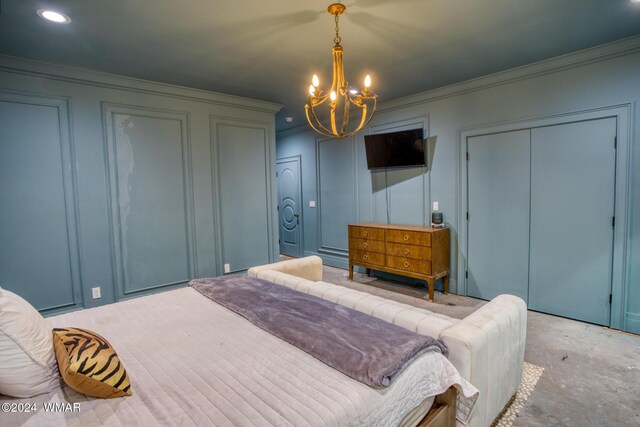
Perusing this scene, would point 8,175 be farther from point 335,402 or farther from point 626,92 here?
point 626,92

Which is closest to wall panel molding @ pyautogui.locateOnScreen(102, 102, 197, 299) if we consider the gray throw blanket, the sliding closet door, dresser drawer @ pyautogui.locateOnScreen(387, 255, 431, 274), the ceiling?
the ceiling

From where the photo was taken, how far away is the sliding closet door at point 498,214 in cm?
333

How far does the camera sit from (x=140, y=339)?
1557mm

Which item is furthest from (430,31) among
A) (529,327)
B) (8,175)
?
(8,175)

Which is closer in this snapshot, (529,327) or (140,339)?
(140,339)

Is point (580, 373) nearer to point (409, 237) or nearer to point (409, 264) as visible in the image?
point (409, 264)

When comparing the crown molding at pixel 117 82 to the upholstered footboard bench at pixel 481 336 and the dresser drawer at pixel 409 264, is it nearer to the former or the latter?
the dresser drawer at pixel 409 264

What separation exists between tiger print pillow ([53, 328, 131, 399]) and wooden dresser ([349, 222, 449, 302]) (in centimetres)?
314

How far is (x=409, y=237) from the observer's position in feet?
12.3

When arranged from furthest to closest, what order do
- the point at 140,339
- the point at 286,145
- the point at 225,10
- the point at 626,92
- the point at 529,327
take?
the point at 286,145, the point at 529,327, the point at 626,92, the point at 225,10, the point at 140,339

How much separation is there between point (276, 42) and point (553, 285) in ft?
11.6

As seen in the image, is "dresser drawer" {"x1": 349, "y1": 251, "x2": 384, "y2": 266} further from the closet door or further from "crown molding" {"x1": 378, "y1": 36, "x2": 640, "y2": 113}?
"crown molding" {"x1": 378, "y1": 36, "x2": 640, "y2": 113}

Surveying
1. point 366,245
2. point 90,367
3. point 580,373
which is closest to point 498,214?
point 366,245

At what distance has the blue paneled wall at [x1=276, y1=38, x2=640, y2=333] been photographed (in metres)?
2.72
